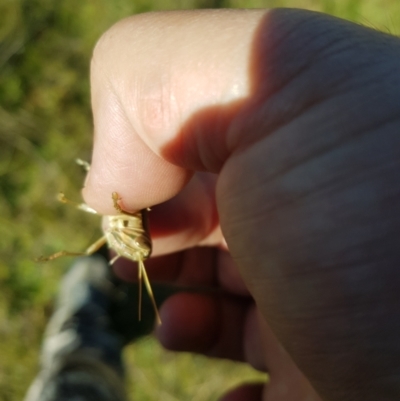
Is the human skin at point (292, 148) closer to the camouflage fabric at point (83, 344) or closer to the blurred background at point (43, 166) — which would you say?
the camouflage fabric at point (83, 344)

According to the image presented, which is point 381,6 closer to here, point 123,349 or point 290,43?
point 290,43

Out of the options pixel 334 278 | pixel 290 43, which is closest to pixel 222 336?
pixel 334 278

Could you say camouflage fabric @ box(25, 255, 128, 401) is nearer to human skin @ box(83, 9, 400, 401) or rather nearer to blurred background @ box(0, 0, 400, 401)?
blurred background @ box(0, 0, 400, 401)

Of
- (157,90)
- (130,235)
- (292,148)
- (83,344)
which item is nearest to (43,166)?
(83,344)

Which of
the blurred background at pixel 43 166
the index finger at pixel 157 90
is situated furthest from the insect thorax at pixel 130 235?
the blurred background at pixel 43 166

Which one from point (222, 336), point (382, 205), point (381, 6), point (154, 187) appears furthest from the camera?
point (381, 6)
